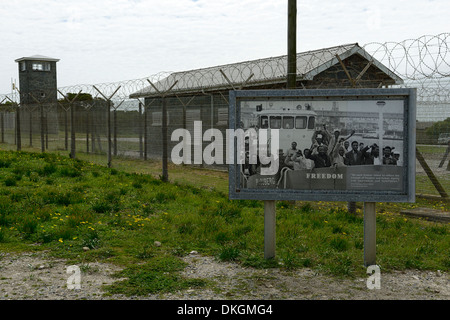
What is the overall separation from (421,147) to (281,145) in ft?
19.0

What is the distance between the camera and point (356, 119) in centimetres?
599

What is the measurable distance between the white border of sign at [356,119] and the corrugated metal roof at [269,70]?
5.60 m

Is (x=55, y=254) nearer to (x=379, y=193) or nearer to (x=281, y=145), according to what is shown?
(x=281, y=145)

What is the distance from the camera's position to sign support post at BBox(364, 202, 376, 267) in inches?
241

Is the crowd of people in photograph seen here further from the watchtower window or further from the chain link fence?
the watchtower window

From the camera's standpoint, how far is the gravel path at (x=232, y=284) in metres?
5.06

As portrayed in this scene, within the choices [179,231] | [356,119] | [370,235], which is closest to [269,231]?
[370,235]

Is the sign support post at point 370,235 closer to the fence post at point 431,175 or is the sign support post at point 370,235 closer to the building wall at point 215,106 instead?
the fence post at point 431,175

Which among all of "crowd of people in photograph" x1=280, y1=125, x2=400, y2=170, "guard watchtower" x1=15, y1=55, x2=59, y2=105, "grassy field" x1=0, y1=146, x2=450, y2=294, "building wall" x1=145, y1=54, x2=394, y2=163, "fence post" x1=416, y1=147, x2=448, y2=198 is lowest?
"grassy field" x1=0, y1=146, x2=450, y2=294

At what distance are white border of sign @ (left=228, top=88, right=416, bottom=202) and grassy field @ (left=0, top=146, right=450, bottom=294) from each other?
86 centimetres

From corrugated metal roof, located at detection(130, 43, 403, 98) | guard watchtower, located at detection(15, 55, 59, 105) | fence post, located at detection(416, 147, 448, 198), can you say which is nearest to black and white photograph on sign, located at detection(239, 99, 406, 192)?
fence post, located at detection(416, 147, 448, 198)

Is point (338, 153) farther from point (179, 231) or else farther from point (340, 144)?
point (179, 231)

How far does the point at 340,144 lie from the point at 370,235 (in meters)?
1.24

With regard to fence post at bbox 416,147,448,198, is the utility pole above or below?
above
